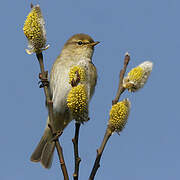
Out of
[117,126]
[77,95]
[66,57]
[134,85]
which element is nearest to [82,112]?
[77,95]

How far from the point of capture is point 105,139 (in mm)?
2086

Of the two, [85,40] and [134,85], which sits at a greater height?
[85,40]

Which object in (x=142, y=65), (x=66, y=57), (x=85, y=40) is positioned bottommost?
(x=142, y=65)

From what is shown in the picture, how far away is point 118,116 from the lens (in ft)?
6.88

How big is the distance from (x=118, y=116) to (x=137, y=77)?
359mm

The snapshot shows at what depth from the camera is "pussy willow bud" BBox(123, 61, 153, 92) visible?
229 cm

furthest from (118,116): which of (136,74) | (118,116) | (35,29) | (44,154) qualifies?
(44,154)

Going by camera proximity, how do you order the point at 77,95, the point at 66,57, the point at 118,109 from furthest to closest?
1. the point at 66,57
2. the point at 118,109
3. the point at 77,95

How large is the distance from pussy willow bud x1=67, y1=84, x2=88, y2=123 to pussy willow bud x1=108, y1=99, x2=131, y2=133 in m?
0.19

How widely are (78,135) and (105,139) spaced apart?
177mm

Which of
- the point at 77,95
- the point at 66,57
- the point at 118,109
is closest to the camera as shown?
the point at 77,95

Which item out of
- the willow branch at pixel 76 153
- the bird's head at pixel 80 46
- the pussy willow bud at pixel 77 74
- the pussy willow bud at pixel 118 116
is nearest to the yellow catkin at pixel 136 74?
the pussy willow bud at pixel 118 116

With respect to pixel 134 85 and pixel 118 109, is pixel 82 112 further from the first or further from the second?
pixel 134 85

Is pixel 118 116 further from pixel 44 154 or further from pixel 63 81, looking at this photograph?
pixel 44 154
